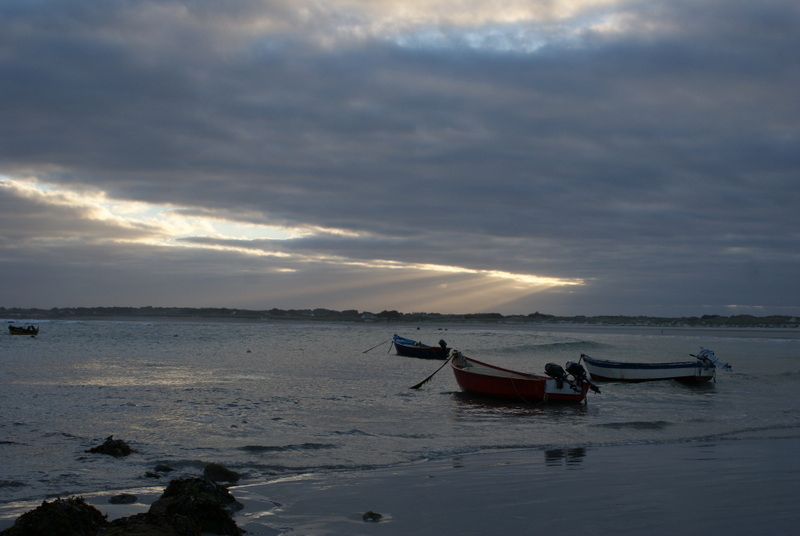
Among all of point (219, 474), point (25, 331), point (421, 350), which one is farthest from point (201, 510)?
point (25, 331)

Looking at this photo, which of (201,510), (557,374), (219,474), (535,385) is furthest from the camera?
(557,374)

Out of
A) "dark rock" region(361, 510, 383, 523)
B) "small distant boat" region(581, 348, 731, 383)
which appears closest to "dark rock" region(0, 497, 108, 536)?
"dark rock" region(361, 510, 383, 523)

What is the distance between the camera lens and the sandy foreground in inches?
281

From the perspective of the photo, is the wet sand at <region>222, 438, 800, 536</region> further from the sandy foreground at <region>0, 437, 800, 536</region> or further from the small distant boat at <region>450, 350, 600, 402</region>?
the small distant boat at <region>450, 350, 600, 402</region>

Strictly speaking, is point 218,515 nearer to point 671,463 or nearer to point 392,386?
point 671,463

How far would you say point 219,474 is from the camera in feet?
30.4

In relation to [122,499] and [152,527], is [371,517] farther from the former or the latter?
[122,499]

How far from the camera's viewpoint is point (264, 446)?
39.2 feet

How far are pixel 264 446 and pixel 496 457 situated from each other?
14.1 ft

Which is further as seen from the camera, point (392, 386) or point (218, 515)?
point (392, 386)

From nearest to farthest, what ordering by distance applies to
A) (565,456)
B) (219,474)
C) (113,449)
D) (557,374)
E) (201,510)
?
(201,510)
(219,474)
(113,449)
(565,456)
(557,374)

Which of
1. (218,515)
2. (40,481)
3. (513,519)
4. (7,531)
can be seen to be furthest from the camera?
(40,481)

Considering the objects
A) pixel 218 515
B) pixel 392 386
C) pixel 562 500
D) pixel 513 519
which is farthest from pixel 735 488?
pixel 392 386

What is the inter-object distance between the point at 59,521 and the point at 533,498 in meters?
5.54
